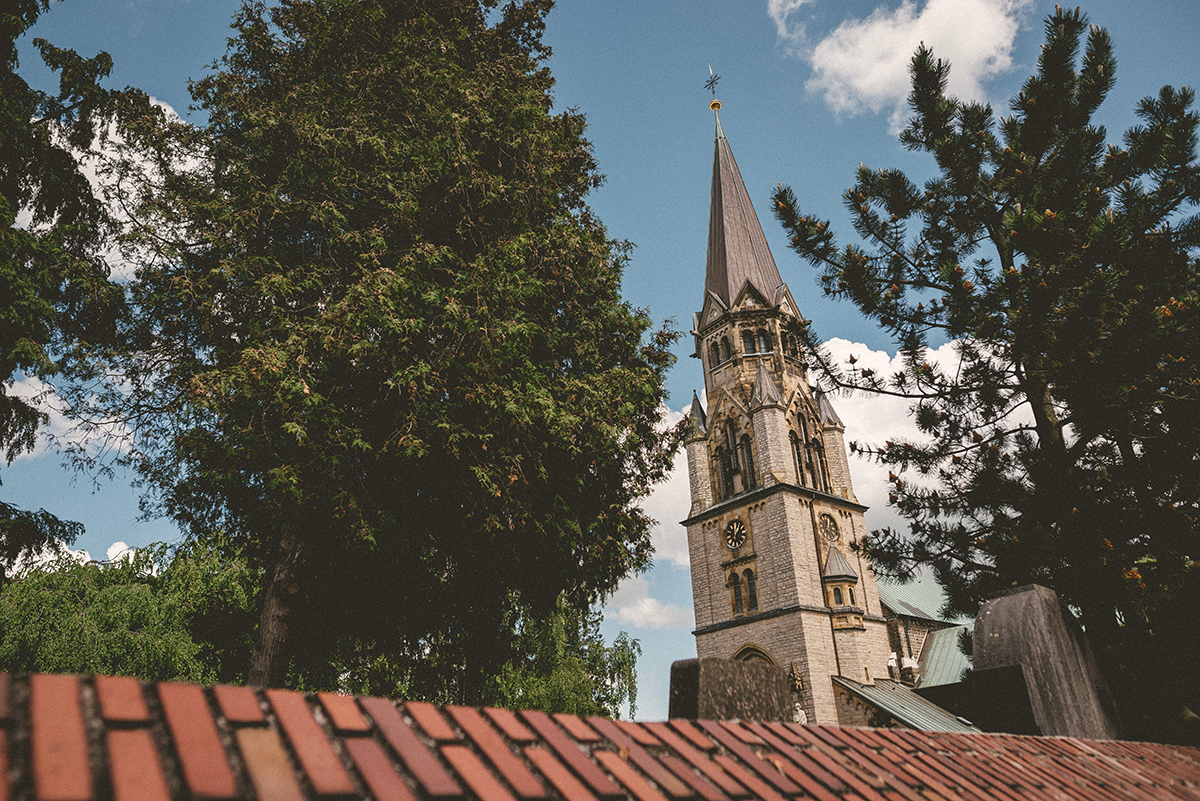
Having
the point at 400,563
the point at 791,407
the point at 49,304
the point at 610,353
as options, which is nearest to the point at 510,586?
the point at 400,563

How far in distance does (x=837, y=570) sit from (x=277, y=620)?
2954 cm

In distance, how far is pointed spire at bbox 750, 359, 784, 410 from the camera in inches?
1463

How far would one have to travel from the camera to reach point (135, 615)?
12.5m

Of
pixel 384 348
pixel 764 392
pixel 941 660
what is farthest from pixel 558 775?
pixel 941 660

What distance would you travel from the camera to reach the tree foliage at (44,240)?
8.94 meters

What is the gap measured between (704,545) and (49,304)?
32402mm

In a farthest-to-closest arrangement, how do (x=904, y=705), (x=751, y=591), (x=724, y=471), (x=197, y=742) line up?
(x=724, y=471) < (x=751, y=591) < (x=904, y=705) < (x=197, y=742)

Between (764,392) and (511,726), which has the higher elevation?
(764,392)

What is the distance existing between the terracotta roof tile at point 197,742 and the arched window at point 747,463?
3683cm

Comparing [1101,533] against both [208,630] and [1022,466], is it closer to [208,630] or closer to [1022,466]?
[1022,466]

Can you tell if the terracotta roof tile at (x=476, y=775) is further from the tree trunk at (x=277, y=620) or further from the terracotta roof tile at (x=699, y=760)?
the tree trunk at (x=277, y=620)

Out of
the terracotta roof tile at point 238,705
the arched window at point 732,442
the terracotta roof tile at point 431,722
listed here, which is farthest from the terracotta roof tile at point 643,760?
the arched window at point 732,442

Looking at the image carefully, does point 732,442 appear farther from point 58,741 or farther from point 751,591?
point 58,741

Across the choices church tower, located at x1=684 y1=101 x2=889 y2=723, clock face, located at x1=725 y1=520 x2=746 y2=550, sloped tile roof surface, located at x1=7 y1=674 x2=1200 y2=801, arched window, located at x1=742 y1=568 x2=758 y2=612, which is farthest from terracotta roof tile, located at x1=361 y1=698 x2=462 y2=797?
Answer: clock face, located at x1=725 y1=520 x2=746 y2=550
